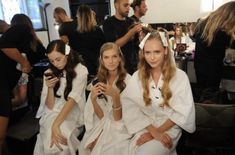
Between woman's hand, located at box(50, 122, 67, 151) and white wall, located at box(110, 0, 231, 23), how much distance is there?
2808 mm

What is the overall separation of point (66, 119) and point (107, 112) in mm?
302

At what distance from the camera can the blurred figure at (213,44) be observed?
1.65m

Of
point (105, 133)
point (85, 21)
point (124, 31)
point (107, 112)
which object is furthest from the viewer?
point (85, 21)

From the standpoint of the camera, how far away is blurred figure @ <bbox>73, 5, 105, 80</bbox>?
7.57 feet

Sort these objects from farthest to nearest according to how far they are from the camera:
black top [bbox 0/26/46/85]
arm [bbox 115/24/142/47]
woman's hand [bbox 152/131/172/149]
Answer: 1. arm [bbox 115/24/142/47]
2. black top [bbox 0/26/46/85]
3. woman's hand [bbox 152/131/172/149]

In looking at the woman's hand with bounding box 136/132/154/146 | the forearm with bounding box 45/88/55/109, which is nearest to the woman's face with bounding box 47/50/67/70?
the forearm with bounding box 45/88/55/109

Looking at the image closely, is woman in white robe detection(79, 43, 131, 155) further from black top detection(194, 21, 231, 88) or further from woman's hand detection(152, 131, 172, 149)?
black top detection(194, 21, 231, 88)

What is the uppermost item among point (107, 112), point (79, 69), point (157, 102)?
point (79, 69)

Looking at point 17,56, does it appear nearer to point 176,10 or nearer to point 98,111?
point 98,111

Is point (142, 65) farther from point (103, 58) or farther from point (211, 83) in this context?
point (211, 83)

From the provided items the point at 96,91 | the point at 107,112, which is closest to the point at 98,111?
the point at 107,112

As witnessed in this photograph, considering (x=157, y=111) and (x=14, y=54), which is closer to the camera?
(x=157, y=111)

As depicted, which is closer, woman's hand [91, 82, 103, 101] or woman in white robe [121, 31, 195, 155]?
woman in white robe [121, 31, 195, 155]

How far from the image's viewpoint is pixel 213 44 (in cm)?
170
